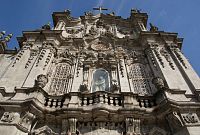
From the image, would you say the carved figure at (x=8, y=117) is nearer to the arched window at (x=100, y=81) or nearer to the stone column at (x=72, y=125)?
the stone column at (x=72, y=125)

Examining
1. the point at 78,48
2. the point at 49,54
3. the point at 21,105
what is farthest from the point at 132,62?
the point at 21,105

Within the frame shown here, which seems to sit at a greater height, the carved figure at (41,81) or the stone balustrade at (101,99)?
the carved figure at (41,81)

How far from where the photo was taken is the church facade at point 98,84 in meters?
10.9

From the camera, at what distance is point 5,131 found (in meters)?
9.89

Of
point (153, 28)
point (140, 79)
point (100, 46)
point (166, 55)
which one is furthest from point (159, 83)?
point (153, 28)

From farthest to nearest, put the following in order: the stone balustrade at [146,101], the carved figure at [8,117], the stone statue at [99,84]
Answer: the stone statue at [99,84] < the stone balustrade at [146,101] < the carved figure at [8,117]

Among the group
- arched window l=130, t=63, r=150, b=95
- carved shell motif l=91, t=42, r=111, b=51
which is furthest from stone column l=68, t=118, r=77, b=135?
carved shell motif l=91, t=42, r=111, b=51

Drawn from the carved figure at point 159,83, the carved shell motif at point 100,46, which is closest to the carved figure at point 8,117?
the carved figure at point 159,83

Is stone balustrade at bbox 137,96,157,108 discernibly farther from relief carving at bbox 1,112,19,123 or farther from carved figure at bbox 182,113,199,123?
relief carving at bbox 1,112,19,123

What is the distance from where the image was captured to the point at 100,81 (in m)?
14.8

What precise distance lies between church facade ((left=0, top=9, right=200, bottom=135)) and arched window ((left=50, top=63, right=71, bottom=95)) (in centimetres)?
6

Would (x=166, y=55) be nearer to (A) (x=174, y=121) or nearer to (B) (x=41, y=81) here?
(A) (x=174, y=121)

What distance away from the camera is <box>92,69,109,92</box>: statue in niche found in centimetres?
1416

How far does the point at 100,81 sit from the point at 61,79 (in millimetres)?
2472
